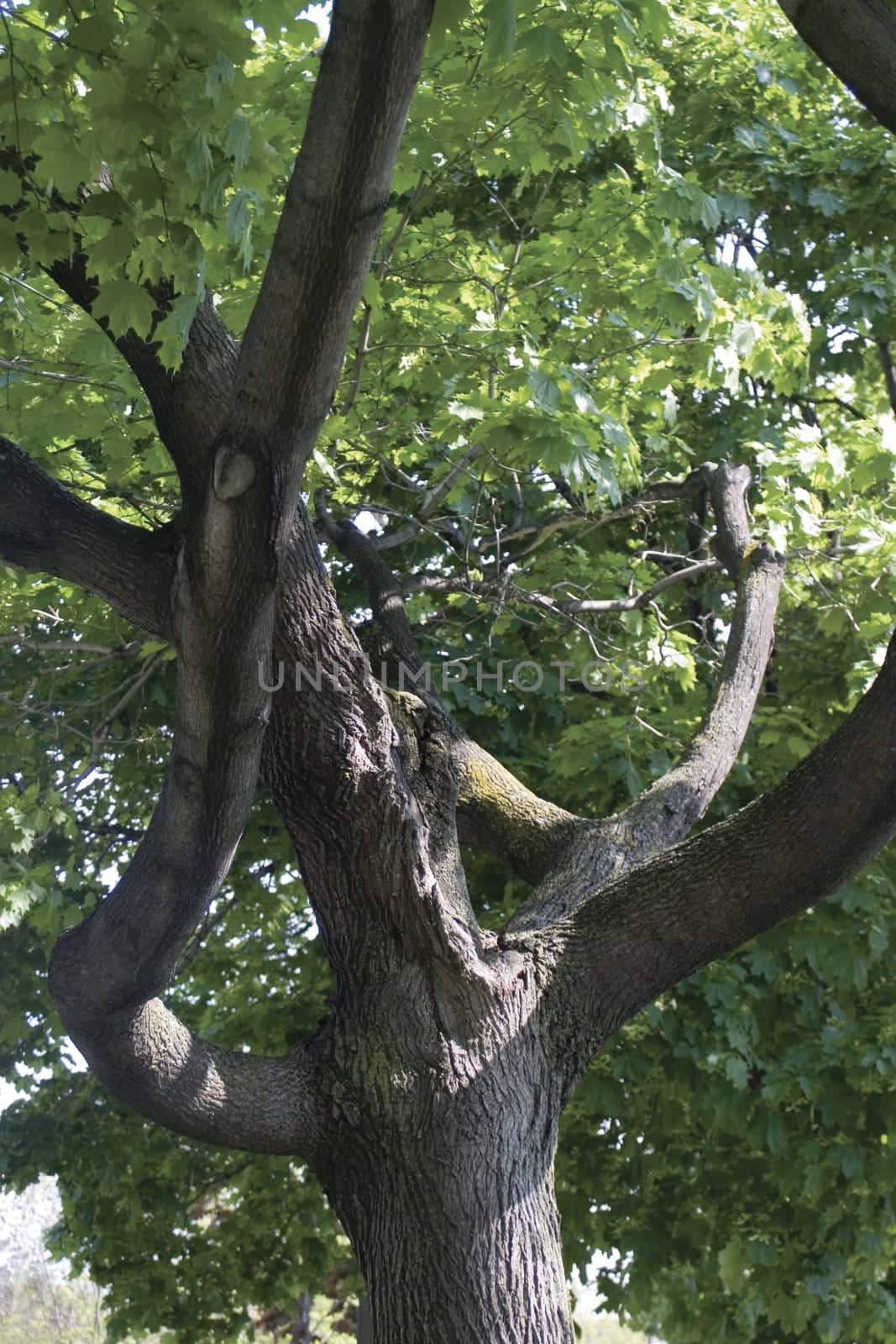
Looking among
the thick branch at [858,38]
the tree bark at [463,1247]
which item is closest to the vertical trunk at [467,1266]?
the tree bark at [463,1247]

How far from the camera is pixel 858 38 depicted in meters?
2.48

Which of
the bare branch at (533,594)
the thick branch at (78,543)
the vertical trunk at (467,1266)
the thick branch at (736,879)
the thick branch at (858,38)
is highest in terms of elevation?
the bare branch at (533,594)

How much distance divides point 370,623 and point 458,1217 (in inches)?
99.0

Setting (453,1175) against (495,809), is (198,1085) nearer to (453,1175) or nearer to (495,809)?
(453,1175)

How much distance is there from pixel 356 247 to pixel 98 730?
14.7 feet

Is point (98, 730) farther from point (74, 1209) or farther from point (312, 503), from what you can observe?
point (74, 1209)

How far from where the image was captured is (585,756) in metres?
6.93

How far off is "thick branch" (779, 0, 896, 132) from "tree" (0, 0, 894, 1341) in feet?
2.34

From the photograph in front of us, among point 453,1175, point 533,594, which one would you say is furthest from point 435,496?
point 453,1175

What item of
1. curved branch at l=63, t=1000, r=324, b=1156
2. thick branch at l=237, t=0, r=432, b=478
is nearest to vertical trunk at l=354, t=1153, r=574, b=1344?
curved branch at l=63, t=1000, r=324, b=1156

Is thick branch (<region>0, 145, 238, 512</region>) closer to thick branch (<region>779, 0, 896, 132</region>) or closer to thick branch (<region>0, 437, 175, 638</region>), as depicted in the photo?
thick branch (<region>0, 437, 175, 638</region>)

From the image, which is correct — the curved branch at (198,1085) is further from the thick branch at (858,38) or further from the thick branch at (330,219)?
the thick branch at (858,38)

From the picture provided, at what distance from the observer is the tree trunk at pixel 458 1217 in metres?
3.31

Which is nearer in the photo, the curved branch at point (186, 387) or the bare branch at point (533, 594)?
the curved branch at point (186, 387)
